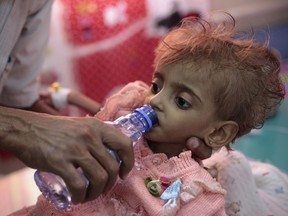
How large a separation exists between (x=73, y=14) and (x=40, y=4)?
1.02m

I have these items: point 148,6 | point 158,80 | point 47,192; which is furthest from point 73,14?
point 47,192

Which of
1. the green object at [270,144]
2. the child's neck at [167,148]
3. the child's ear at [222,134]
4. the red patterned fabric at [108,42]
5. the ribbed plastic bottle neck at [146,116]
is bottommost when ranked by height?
the green object at [270,144]

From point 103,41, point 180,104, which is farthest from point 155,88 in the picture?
point 103,41

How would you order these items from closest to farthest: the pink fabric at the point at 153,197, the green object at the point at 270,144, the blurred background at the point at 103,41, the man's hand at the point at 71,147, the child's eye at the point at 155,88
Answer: the man's hand at the point at 71,147 → the pink fabric at the point at 153,197 → the child's eye at the point at 155,88 → the green object at the point at 270,144 → the blurred background at the point at 103,41

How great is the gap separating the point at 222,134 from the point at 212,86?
0.12m

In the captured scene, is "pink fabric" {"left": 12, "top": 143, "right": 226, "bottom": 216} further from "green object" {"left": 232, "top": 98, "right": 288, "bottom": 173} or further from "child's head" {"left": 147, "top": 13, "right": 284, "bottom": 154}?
"green object" {"left": 232, "top": 98, "right": 288, "bottom": 173}

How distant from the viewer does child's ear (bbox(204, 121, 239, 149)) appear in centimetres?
93

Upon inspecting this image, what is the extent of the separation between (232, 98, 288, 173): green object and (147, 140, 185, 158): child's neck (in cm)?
74

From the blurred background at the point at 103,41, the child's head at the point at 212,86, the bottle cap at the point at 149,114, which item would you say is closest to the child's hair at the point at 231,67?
the child's head at the point at 212,86

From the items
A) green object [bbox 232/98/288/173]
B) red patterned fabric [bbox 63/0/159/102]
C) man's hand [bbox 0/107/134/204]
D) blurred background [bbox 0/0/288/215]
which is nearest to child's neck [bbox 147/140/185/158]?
man's hand [bbox 0/107/134/204]

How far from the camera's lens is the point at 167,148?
97 cm

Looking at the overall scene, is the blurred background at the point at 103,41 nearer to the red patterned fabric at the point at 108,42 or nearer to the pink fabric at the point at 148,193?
the red patterned fabric at the point at 108,42

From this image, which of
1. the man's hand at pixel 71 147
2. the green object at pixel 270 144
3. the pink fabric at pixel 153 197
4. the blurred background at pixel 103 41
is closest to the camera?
the man's hand at pixel 71 147

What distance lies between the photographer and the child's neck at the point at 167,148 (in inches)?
38.1
